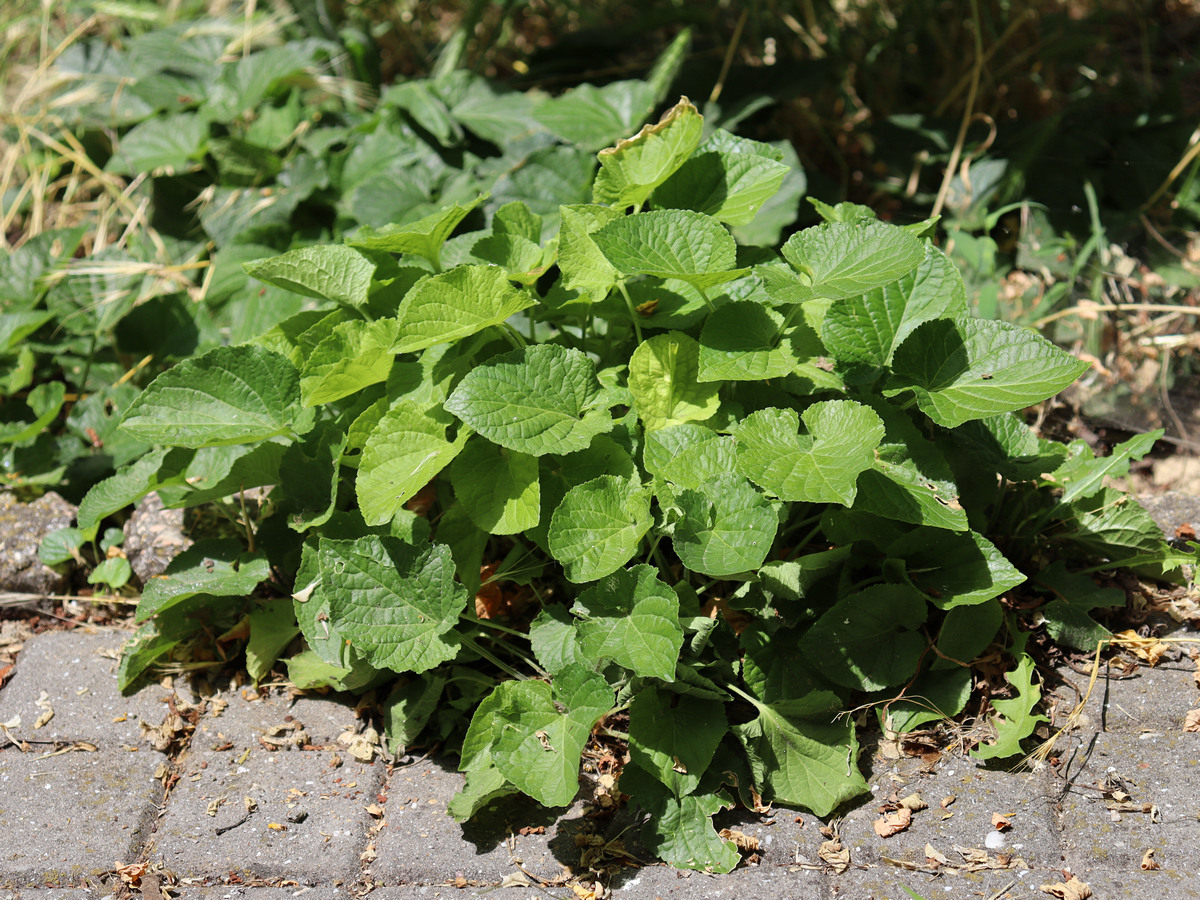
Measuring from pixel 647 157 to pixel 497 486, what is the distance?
686 mm

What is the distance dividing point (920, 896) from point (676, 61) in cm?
237

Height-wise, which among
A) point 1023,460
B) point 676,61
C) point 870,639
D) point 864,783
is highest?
point 676,61

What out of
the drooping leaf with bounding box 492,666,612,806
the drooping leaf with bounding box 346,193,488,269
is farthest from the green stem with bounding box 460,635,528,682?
the drooping leaf with bounding box 346,193,488,269

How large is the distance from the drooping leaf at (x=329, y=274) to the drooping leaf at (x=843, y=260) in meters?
0.77

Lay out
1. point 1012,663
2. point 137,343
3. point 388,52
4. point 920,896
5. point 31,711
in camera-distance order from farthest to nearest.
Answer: point 388,52, point 137,343, point 31,711, point 1012,663, point 920,896

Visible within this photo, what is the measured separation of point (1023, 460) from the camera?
5.49 ft

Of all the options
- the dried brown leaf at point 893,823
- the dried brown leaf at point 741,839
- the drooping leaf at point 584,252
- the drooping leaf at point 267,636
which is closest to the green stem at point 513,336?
the drooping leaf at point 584,252

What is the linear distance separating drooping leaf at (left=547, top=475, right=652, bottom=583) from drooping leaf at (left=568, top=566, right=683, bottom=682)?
0.04m

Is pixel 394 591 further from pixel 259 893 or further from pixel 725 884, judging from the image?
pixel 725 884

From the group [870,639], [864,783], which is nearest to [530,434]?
[870,639]

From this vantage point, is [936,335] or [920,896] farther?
[936,335]

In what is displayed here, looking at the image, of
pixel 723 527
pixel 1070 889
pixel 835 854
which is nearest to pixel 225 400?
pixel 723 527

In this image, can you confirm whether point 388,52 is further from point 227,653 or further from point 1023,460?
point 1023,460

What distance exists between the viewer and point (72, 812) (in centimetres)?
163
